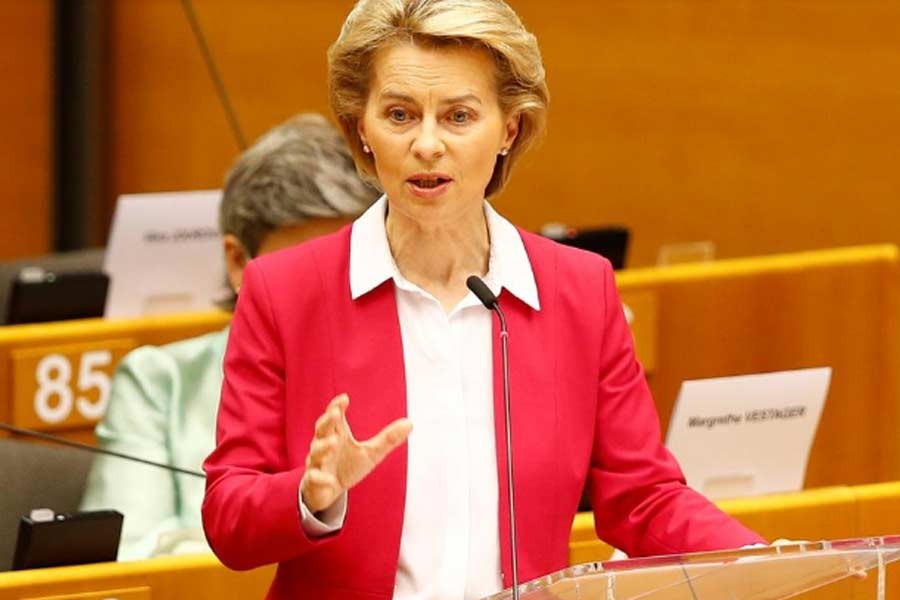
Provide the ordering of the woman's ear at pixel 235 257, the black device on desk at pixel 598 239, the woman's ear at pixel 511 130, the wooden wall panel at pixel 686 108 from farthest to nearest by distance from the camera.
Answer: the wooden wall panel at pixel 686 108 < the black device on desk at pixel 598 239 < the woman's ear at pixel 235 257 < the woman's ear at pixel 511 130

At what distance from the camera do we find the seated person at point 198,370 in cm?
322

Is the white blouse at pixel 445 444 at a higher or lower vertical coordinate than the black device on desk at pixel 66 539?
higher

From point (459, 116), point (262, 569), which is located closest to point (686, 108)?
point (262, 569)

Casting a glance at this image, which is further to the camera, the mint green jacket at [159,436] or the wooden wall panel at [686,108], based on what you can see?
the wooden wall panel at [686,108]

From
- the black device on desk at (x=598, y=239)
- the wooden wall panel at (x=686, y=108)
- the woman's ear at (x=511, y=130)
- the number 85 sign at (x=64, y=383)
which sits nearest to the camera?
the woman's ear at (x=511, y=130)

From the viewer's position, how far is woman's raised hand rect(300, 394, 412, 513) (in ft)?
6.24

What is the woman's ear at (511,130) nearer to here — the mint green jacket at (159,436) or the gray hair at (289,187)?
the gray hair at (289,187)

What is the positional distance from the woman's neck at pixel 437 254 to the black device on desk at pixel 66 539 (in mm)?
748

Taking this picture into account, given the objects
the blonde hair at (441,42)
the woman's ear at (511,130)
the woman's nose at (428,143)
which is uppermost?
the blonde hair at (441,42)

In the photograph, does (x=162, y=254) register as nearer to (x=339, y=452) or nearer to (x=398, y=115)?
(x=398, y=115)

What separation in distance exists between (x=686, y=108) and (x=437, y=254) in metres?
3.42

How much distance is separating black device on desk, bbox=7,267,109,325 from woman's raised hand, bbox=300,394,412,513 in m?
2.30

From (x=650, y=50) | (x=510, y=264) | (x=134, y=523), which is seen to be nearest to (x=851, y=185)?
(x=650, y=50)

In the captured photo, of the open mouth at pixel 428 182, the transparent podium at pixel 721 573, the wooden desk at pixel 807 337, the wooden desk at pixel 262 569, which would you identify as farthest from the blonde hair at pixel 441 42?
the wooden desk at pixel 807 337
